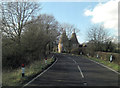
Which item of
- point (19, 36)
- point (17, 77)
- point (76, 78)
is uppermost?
point (19, 36)

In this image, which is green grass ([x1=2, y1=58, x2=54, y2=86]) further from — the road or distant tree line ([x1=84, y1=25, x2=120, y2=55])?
distant tree line ([x1=84, y1=25, x2=120, y2=55])

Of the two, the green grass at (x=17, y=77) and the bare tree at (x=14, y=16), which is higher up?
the bare tree at (x=14, y=16)

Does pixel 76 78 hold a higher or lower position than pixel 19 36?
lower

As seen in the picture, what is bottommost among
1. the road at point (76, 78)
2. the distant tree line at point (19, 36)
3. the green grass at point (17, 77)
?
the road at point (76, 78)

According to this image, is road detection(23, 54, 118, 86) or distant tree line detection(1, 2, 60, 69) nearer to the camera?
road detection(23, 54, 118, 86)

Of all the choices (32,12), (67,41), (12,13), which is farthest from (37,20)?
(67,41)

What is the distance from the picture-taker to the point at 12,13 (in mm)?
25328

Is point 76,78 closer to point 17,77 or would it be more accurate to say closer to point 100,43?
point 17,77

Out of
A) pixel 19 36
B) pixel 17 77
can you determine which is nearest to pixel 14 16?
pixel 19 36

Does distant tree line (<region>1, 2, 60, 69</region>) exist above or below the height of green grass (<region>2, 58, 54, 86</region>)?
above

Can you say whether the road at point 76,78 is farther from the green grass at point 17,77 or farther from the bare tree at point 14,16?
the bare tree at point 14,16

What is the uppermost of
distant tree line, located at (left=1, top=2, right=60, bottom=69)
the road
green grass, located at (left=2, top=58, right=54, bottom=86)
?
distant tree line, located at (left=1, top=2, right=60, bottom=69)

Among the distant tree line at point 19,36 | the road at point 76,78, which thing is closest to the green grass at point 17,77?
the road at point 76,78

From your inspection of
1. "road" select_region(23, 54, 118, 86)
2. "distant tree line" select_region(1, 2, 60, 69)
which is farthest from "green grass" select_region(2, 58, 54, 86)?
"distant tree line" select_region(1, 2, 60, 69)
